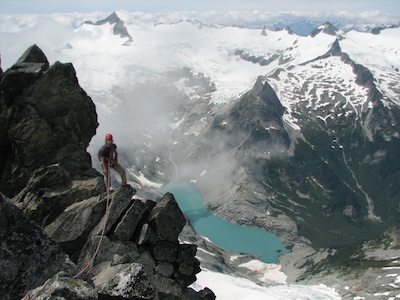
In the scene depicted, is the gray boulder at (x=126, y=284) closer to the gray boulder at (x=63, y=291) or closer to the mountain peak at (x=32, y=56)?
the gray boulder at (x=63, y=291)

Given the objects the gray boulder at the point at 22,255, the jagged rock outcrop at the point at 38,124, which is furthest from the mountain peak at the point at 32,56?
the gray boulder at the point at 22,255

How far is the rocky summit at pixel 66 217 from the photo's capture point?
2003 cm

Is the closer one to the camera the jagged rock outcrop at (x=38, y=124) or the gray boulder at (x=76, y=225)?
the gray boulder at (x=76, y=225)

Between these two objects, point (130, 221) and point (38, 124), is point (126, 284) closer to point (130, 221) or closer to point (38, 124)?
point (130, 221)

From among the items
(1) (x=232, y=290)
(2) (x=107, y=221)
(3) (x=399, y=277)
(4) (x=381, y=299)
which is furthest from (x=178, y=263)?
(3) (x=399, y=277)

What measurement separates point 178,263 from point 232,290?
82.8 metres

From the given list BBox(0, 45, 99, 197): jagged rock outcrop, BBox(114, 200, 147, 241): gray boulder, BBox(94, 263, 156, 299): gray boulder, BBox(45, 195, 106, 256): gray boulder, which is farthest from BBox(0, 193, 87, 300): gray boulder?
BBox(0, 45, 99, 197): jagged rock outcrop

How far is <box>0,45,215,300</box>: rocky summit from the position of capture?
20.0m

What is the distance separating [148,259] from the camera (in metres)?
31.3

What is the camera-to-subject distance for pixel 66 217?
1266 inches

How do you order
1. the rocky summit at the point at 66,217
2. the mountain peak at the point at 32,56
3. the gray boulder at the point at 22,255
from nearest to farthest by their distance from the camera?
the gray boulder at the point at 22,255
the rocky summit at the point at 66,217
the mountain peak at the point at 32,56

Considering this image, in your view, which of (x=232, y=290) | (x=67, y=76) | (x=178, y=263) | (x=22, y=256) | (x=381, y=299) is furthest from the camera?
(x=381, y=299)

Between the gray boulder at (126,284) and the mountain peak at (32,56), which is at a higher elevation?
the gray boulder at (126,284)

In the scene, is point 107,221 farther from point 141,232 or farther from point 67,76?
point 67,76
